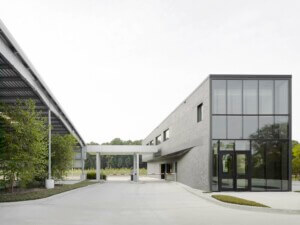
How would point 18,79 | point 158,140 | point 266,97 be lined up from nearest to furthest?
point 18,79
point 266,97
point 158,140

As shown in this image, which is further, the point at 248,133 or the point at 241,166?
the point at 248,133

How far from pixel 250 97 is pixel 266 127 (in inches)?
87.3

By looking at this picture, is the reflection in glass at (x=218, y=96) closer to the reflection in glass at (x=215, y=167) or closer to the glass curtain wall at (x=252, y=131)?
the glass curtain wall at (x=252, y=131)

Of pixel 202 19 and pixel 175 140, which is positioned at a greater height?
pixel 202 19

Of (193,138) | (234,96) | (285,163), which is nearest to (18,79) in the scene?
(234,96)

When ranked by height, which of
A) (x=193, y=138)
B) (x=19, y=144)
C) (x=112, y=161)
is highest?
(x=193, y=138)

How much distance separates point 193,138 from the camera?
29000 mm

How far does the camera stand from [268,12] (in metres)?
20.4

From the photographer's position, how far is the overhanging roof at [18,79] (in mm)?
15290

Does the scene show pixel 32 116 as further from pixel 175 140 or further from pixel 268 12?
pixel 175 140

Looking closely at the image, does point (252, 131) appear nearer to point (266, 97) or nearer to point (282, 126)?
point (282, 126)

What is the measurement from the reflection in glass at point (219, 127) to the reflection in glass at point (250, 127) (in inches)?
53.6

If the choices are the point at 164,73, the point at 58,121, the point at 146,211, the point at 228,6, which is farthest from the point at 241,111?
the point at 164,73

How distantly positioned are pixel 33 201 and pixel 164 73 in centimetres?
2774
